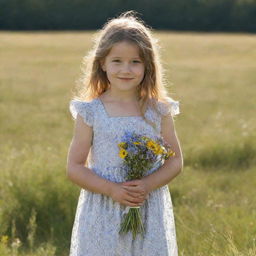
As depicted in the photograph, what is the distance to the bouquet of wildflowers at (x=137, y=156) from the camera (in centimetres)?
321

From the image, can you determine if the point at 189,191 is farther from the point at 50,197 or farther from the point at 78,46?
the point at 78,46

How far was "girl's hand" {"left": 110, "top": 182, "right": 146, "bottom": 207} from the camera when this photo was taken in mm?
3287

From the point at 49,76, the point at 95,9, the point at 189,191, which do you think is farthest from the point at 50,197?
the point at 95,9

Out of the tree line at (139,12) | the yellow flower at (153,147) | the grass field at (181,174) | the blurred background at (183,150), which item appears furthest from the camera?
the tree line at (139,12)

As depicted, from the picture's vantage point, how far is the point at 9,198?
591 centimetres

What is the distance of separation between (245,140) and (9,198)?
330 cm

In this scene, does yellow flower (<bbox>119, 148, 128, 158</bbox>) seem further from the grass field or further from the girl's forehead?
the grass field

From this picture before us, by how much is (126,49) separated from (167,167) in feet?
1.94

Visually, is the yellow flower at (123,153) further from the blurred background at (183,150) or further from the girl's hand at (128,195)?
the blurred background at (183,150)

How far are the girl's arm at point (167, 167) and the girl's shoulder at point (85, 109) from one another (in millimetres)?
350

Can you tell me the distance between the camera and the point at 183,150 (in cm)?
812

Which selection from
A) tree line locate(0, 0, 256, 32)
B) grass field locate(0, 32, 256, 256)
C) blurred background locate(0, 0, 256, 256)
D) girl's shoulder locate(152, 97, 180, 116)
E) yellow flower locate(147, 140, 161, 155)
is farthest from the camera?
tree line locate(0, 0, 256, 32)

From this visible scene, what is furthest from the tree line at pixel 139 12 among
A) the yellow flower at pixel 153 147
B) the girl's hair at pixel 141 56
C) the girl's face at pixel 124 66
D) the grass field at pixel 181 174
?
the yellow flower at pixel 153 147

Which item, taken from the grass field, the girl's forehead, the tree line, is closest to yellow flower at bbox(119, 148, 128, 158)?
the girl's forehead
